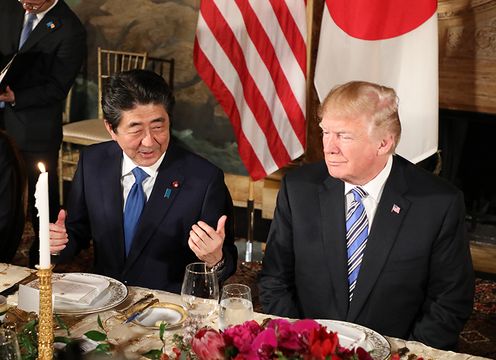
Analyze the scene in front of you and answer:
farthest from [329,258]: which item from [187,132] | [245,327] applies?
[187,132]

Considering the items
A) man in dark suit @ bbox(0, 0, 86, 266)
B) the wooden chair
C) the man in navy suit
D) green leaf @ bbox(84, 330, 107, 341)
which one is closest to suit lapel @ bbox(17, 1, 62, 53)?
man in dark suit @ bbox(0, 0, 86, 266)

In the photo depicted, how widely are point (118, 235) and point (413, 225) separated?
1.03 metres

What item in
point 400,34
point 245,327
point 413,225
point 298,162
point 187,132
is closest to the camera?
point 245,327

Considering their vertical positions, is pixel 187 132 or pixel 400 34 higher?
pixel 400 34

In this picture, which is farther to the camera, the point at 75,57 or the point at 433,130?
the point at 75,57

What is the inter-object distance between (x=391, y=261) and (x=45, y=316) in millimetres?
1226

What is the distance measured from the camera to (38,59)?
492 cm

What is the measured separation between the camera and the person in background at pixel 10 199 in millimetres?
3096

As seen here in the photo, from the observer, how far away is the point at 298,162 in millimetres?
5656

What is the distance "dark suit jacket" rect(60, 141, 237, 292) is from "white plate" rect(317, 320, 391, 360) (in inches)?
28.7

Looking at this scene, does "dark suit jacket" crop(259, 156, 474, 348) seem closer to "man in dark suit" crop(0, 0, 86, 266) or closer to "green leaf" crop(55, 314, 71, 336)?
"green leaf" crop(55, 314, 71, 336)

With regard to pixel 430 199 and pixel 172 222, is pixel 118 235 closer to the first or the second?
pixel 172 222

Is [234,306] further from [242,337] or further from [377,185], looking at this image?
[377,185]

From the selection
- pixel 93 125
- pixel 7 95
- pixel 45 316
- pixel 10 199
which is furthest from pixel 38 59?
pixel 45 316
